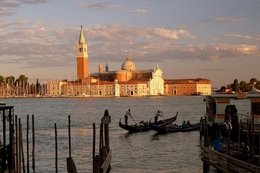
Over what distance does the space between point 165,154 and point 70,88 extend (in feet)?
282

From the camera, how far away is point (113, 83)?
313 ft

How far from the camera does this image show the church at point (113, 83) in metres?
95.9

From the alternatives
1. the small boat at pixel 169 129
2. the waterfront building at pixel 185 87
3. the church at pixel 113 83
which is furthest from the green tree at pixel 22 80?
the small boat at pixel 169 129

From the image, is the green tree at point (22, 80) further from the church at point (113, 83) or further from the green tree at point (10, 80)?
the church at point (113, 83)

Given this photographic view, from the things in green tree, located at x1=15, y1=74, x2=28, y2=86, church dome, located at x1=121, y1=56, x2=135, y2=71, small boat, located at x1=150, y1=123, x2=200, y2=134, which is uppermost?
church dome, located at x1=121, y1=56, x2=135, y2=71

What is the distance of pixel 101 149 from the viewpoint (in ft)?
31.3

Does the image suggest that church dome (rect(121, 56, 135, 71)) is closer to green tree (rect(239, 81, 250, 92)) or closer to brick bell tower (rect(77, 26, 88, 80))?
brick bell tower (rect(77, 26, 88, 80))

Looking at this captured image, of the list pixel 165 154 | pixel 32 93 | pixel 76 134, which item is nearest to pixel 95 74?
pixel 32 93

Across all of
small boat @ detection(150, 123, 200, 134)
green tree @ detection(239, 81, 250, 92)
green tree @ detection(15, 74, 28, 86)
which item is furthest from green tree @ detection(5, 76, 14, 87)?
small boat @ detection(150, 123, 200, 134)

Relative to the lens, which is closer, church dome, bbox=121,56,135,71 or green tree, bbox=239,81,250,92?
green tree, bbox=239,81,250,92

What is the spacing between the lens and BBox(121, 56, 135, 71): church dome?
102m

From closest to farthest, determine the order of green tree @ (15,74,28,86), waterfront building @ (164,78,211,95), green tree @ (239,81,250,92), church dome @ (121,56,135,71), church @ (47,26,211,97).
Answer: green tree @ (239,81,250,92) < church @ (47,26,211,97) < green tree @ (15,74,28,86) < church dome @ (121,56,135,71) < waterfront building @ (164,78,211,95)

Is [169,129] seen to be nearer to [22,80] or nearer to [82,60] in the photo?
[82,60]

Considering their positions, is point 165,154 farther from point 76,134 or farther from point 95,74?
point 95,74
